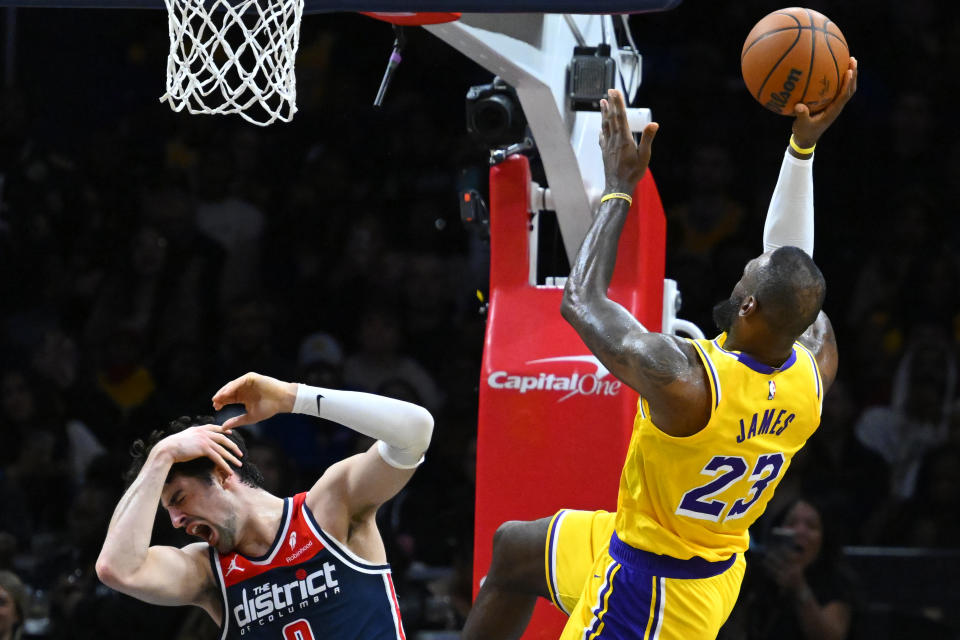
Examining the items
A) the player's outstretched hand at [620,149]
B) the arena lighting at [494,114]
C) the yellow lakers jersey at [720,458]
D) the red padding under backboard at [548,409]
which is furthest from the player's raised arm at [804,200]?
the arena lighting at [494,114]

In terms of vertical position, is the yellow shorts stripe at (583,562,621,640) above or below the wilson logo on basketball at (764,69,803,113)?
below

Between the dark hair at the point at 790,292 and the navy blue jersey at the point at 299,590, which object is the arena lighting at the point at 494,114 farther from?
the navy blue jersey at the point at 299,590

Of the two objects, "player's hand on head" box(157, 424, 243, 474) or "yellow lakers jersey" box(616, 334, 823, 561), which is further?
"player's hand on head" box(157, 424, 243, 474)

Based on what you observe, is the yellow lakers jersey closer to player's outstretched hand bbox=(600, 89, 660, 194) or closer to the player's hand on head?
player's outstretched hand bbox=(600, 89, 660, 194)

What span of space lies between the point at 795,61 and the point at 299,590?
93.0 inches

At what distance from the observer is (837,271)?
30.6ft

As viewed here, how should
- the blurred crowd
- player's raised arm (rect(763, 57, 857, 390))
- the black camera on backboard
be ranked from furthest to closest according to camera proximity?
the blurred crowd
the black camera on backboard
player's raised arm (rect(763, 57, 857, 390))

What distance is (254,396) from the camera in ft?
14.4

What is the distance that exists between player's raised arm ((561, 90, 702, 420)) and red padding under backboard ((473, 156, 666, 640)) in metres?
1.15

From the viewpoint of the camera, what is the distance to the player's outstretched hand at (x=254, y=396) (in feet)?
14.2

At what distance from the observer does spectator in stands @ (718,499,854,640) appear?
6.85 m

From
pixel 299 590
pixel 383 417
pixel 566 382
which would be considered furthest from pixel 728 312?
pixel 299 590

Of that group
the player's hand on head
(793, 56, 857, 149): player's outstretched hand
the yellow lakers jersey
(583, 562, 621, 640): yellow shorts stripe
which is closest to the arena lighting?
(793, 56, 857, 149): player's outstretched hand

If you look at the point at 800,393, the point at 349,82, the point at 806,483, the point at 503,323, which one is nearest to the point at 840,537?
the point at 806,483
